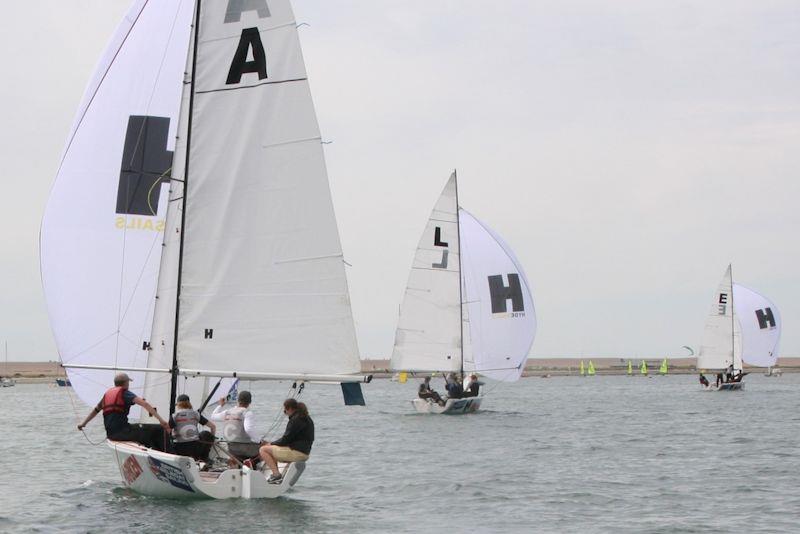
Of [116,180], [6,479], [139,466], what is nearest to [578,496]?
[139,466]

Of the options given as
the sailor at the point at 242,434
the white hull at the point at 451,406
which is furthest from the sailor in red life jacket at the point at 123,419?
the white hull at the point at 451,406

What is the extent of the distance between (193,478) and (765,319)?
70.8 metres

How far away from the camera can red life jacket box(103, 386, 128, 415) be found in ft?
65.4

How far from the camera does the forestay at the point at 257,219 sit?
20625 mm

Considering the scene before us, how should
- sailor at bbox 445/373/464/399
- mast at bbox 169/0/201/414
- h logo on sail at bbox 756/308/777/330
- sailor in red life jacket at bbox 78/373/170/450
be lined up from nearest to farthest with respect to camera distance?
sailor in red life jacket at bbox 78/373/170/450 < mast at bbox 169/0/201/414 < sailor at bbox 445/373/464/399 < h logo on sail at bbox 756/308/777/330

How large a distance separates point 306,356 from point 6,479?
909cm

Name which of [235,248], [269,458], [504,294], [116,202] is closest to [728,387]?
[504,294]

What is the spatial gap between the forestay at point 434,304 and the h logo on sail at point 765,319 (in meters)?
40.2

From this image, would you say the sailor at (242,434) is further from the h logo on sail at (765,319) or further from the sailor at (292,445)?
the h logo on sail at (765,319)

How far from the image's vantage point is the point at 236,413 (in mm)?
20594

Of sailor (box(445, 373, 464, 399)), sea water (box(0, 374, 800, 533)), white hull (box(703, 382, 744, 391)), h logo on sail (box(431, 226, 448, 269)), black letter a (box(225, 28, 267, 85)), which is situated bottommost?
sea water (box(0, 374, 800, 533))

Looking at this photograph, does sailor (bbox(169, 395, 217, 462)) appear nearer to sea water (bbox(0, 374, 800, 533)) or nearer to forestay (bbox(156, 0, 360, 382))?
forestay (bbox(156, 0, 360, 382))

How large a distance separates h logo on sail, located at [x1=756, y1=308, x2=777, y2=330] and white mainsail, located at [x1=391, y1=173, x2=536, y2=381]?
36867 millimetres

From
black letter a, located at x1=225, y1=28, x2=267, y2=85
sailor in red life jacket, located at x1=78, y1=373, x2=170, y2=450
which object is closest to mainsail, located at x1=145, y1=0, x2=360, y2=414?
black letter a, located at x1=225, y1=28, x2=267, y2=85
